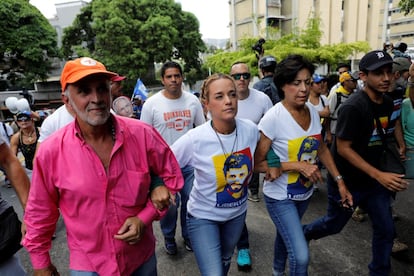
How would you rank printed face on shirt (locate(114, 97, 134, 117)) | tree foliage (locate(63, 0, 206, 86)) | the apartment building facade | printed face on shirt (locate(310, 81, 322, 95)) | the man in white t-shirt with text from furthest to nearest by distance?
the apartment building facade, tree foliage (locate(63, 0, 206, 86)), printed face on shirt (locate(310, 81, 322, 95)), printed face on shirt (locate(114, 97, 134, 117)), the man in white t-shirt with text

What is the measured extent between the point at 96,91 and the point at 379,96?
7.61 feet

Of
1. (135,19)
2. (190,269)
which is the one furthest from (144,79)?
(190,269)

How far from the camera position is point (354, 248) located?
3365 mm

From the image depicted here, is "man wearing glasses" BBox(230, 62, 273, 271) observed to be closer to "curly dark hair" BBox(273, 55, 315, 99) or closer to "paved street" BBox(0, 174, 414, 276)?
"curly dark hair" BBox(273, 55, 315, 99)

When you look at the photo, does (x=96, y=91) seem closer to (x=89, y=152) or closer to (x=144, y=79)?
(x=89, y=152)

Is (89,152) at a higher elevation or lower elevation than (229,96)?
lower

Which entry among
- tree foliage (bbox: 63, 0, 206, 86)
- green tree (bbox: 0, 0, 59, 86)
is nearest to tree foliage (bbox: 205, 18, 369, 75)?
tree foliage (bbox: 63, 0, 206, 86)

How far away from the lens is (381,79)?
2.46m

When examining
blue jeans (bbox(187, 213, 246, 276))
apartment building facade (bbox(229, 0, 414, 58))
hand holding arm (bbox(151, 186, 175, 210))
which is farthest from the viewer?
apartment building facade (bbox(229, 0, 414, 58))

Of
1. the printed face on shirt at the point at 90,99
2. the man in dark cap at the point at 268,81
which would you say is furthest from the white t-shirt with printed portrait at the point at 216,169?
the man in dark cap at the point at 268,81

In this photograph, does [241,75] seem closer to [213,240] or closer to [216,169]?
[216,169]

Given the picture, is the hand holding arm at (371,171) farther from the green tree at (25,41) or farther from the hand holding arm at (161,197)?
the green tree at (25,41)

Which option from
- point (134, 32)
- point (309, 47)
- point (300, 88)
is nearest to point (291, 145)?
point (300, 88)

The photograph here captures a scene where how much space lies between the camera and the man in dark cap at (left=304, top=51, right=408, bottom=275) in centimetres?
245
